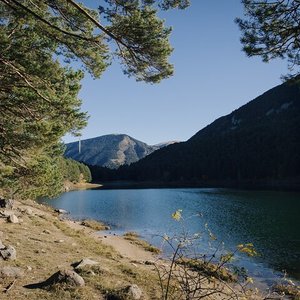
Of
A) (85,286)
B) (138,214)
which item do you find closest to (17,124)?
(85,286)

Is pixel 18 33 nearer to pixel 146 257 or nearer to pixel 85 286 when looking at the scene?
pixel 85 286

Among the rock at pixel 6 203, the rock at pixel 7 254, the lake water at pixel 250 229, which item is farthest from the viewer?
the rock at pixel 6 203

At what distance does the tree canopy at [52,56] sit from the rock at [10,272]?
557cm

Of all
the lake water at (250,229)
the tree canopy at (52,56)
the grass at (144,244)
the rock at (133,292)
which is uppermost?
the tree canopy at (52,56)

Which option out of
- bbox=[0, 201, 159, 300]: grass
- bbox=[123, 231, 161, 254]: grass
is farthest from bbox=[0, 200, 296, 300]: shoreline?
bbox=[123, 231, 161, 254]: grass

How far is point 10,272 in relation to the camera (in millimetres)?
12961

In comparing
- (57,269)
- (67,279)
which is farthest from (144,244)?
(67,279)

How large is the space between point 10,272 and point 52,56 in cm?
927

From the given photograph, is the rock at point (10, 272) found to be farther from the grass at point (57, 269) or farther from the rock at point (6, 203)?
the rock at point (6, 203)

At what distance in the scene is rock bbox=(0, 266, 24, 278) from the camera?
12.7 m

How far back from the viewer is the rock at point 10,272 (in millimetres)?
12723

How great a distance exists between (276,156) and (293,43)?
168918 millimetres

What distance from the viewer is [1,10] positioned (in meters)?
15.2

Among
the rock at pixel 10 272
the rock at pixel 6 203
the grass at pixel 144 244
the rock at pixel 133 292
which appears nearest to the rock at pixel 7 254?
the rock at pixel 10 272
